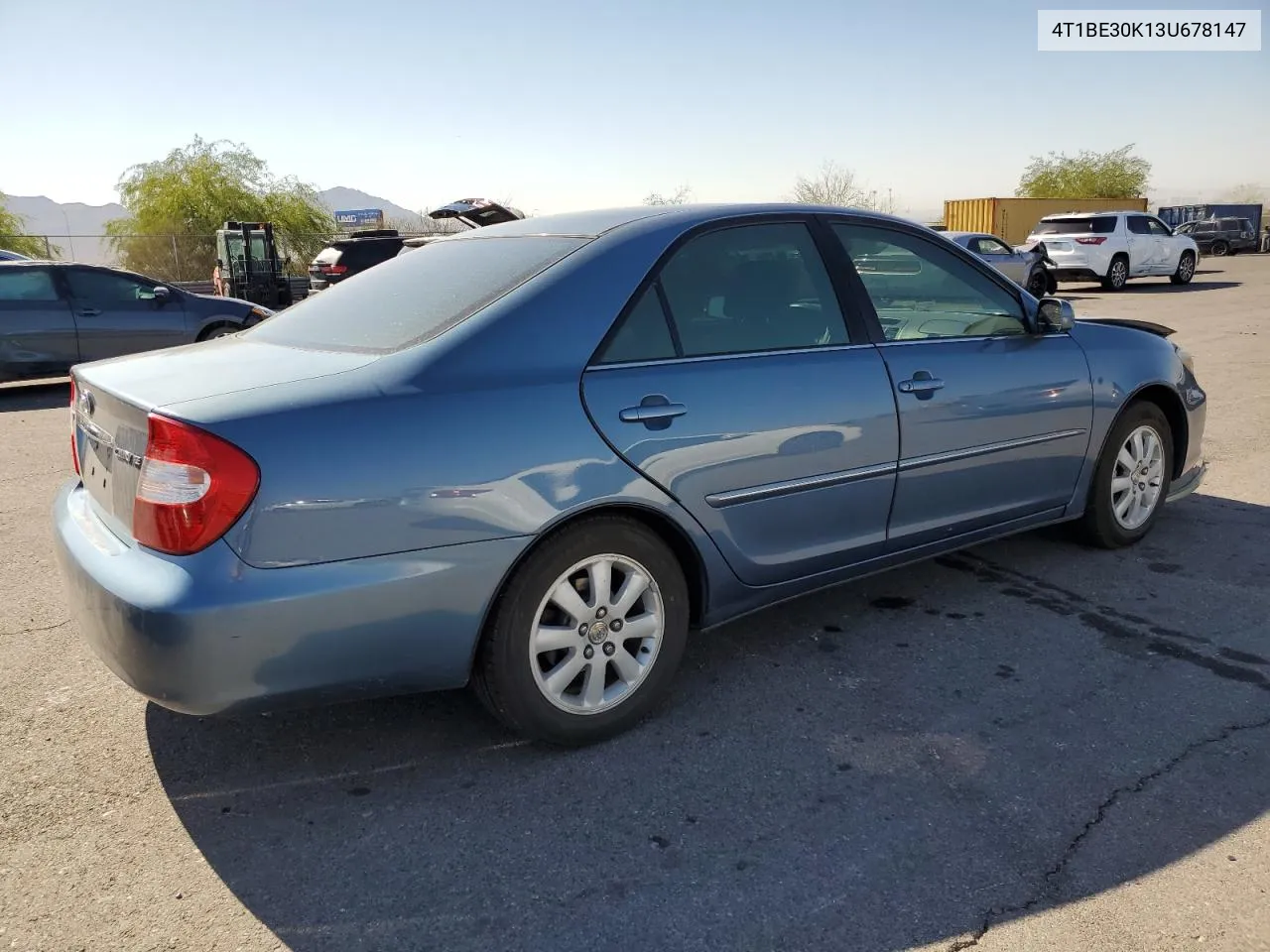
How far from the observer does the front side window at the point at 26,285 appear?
1035 cm

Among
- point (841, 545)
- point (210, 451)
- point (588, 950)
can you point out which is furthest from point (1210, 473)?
point (210, 451)

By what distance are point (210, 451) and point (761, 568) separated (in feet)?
5.83

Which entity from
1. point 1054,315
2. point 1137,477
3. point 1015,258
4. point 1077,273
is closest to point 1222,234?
point 1077,273

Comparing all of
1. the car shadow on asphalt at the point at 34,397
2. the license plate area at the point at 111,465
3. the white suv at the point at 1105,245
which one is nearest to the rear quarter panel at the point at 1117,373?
the license plate area at the point at 111,465

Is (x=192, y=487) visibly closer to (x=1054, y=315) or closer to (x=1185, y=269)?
(x=1054, y=315)

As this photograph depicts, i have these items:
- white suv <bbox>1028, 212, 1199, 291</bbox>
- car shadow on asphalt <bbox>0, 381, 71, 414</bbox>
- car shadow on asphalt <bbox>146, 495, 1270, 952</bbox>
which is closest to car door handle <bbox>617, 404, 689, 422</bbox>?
car shadow on asphalt <bbox>146, 495, 1270, 952</bbox>

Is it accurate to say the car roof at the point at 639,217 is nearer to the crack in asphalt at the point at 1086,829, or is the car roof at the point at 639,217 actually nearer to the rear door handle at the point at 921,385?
the rear door handle at the point at 921,385

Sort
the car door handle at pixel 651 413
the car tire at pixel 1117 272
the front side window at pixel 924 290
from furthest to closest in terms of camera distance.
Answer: the car tire at pixel 1117 272, the front side window at pixel 924 290, the car door handle at pixel 651 413

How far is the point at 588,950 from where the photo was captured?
2.24 metres

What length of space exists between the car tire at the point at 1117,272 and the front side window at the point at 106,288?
1985 cm

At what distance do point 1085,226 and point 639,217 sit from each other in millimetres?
22137

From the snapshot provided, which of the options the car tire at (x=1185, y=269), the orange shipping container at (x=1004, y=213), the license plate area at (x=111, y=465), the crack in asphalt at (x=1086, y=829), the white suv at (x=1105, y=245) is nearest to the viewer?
the crack in asphalt at (x=1086, y=829)

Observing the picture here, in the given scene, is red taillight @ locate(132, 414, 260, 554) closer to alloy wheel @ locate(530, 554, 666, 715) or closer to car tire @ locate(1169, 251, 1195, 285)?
alloy wheel @ locate(530, 554, 666, 715)

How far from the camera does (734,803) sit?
9.16 ft
